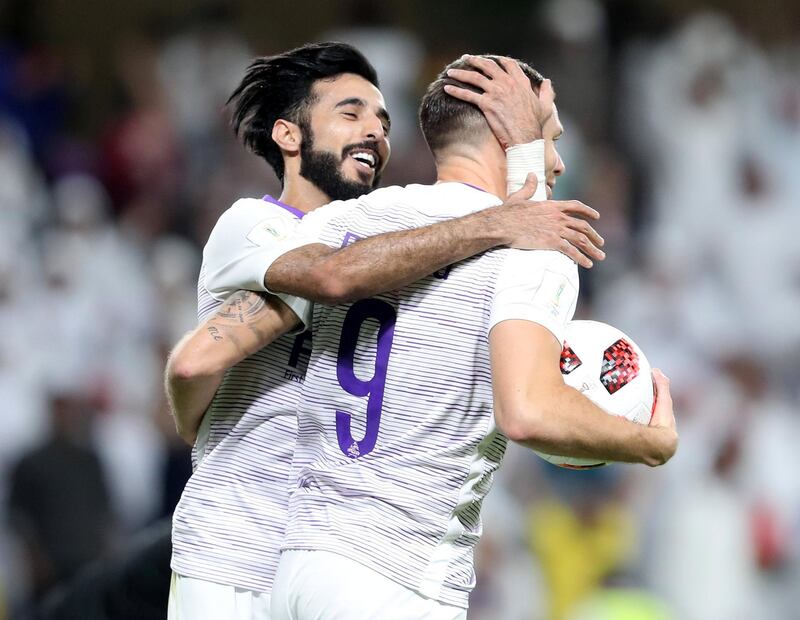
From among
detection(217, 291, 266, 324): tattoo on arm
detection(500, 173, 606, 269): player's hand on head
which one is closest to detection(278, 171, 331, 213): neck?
detection(217, 291, 266, 324): tattoo on arm

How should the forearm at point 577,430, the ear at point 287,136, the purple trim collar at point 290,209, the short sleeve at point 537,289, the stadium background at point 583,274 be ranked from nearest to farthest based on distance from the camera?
the forearm at point 577,430 < the short sleeve at point 537,289 < the purple trim collar at point 290,209 < the ear at point 287,136 < the stadium background at point 583,274

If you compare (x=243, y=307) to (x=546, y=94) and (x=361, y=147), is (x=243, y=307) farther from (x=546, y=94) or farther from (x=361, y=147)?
(x=546, y=94)

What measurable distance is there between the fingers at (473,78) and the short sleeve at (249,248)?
62cm

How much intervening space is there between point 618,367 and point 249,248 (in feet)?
3.48

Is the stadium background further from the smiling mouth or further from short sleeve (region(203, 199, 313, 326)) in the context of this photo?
short sleeve (region(203, 199, 313, 326))

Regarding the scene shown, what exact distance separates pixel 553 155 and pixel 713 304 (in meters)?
7.37

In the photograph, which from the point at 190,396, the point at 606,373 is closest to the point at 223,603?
the point at 190,396

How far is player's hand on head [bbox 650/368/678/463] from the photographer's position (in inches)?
142

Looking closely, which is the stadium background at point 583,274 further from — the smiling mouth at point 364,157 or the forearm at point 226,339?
the forearm at point 226,339

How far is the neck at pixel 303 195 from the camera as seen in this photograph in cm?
442

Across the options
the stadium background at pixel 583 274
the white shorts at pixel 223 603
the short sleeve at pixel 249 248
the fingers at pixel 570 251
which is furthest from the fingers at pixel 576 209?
the stadium background at pixel 583 274

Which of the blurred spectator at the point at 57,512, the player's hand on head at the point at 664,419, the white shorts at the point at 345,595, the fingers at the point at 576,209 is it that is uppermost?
the fingers at the point at 576,209

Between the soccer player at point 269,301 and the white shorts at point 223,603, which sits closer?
the soccer player at point 269,301

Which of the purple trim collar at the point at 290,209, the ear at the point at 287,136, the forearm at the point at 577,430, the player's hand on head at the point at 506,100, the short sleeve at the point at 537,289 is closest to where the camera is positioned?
the forearm at the point at 577,430
